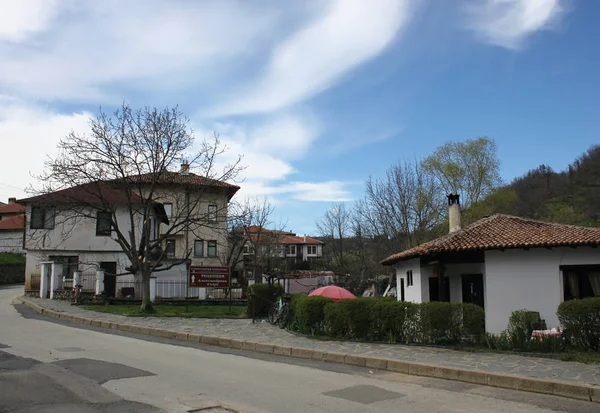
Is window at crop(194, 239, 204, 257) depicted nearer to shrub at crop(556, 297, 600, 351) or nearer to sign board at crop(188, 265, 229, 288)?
sign board at crop(188, 265, 229, 288)

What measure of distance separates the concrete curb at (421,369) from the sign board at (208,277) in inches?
281

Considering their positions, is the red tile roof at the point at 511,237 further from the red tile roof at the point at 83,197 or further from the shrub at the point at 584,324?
the red tile roof at the point at 83,197

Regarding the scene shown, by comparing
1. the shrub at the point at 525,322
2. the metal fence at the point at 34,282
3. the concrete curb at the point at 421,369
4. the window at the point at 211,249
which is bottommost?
the concrete curb at the point at 421,369

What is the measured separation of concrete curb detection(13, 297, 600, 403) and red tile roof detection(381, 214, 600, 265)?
24.7 feet

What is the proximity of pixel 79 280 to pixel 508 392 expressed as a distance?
88.4 ft

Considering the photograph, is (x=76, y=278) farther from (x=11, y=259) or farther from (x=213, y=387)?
(x=11, y=259)

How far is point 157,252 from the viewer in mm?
38312

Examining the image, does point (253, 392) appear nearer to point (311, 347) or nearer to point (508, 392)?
point (508, 392)

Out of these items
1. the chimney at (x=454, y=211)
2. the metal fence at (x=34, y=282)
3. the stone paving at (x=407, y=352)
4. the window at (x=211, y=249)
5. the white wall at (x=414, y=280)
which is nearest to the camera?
the stone paving at (x=407, y=352)

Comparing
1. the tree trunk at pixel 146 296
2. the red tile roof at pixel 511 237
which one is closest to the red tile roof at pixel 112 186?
the tree trunk at pixel 146 296

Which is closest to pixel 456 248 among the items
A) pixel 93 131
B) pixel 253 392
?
pixel 253 392

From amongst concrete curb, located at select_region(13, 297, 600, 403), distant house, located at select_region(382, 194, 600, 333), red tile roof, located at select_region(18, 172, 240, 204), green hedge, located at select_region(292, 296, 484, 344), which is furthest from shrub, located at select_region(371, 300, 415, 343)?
red tile roof, located at select_region(18, 172, 240, 204)

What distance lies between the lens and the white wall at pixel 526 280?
56.2 ft

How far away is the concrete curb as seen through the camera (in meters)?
8.37
